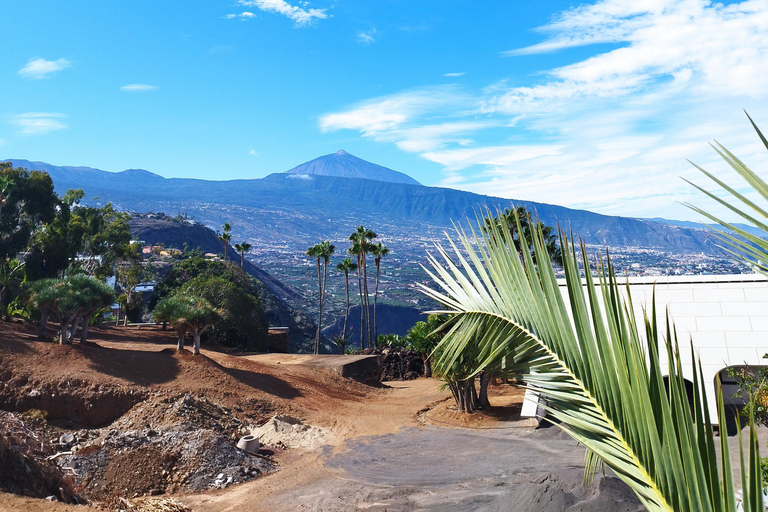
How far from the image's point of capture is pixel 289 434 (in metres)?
17.8

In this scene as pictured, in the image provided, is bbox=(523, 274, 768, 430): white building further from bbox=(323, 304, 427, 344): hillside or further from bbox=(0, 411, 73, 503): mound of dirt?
bbox=(323, 304, 427, 344): hillside

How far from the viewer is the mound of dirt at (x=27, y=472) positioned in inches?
414

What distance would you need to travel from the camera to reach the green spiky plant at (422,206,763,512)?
1.75m

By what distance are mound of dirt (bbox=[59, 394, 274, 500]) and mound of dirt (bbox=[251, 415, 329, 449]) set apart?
1922mm

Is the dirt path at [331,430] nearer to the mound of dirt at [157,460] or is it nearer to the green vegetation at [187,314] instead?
the mound of dirt at [157,460]

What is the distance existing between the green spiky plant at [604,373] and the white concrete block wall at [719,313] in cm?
1490

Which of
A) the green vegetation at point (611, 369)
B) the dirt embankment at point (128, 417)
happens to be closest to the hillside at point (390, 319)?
the dirt embankment at point (128, 417)

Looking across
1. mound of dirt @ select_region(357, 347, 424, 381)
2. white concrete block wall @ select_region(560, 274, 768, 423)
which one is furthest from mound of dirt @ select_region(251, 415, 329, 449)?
mound of dirt @ select_region(357, 347, 424, 381)

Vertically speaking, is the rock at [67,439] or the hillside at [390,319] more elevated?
the rock at [67,439]

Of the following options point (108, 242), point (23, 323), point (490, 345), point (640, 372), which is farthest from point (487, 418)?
point (108, 242)

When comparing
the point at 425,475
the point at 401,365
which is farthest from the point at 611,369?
the point at 401,365

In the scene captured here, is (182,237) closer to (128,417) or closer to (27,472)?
(128,417)

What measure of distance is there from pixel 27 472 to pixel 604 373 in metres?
12.3

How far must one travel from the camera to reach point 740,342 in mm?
16688
